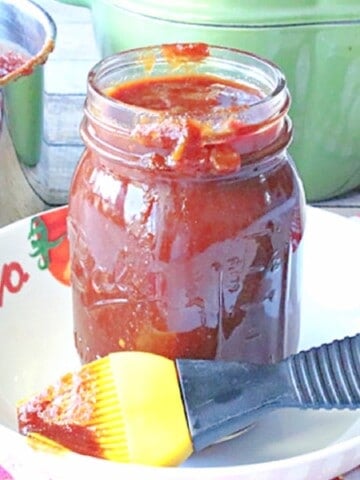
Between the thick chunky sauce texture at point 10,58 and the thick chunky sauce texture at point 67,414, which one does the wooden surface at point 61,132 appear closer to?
the thick chunky sauce texture at point 10,58

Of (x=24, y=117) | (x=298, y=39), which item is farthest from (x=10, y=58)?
(x=298, y=39)

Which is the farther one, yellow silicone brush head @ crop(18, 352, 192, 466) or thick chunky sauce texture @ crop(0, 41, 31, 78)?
thick chunky sauce texture @ crop(0, 41, 31, 78)

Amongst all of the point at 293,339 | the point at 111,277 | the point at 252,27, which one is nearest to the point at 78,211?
the point at 111,277

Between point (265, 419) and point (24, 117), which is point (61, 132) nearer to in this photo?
point (24, 117)

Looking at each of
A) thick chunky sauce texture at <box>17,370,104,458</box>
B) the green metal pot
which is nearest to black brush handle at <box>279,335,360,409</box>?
thick chunky sauce texture at <box>17,370,104,458</box>

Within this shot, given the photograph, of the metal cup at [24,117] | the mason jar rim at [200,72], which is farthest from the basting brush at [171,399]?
the metal cup at [24,117]

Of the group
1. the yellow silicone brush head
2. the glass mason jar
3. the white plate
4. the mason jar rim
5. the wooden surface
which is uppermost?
the mason jar rim

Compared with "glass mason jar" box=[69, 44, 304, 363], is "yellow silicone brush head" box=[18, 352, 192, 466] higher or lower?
lower

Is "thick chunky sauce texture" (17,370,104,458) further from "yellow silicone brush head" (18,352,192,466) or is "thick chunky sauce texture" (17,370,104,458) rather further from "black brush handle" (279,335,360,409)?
"black brush handle" (279,335,360,409)
